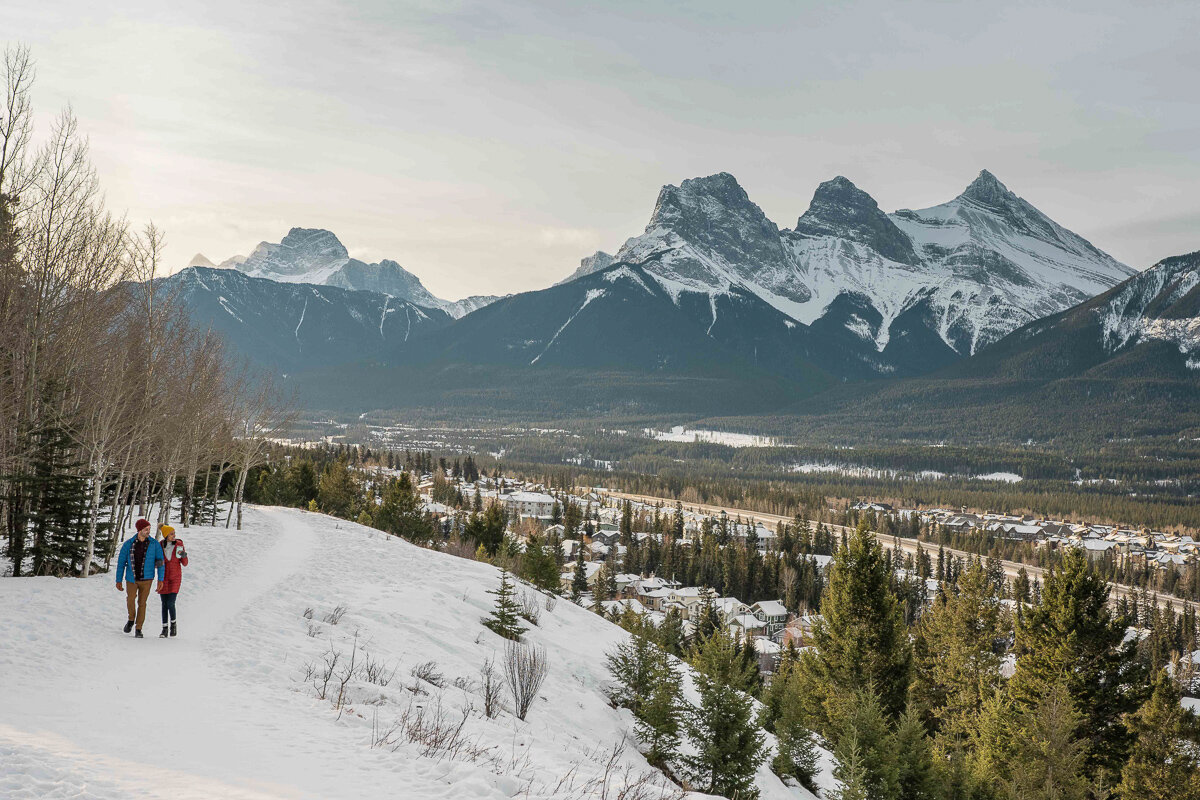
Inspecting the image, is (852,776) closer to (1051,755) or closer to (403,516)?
(1051,755)

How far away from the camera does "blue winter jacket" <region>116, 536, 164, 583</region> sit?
14523mm

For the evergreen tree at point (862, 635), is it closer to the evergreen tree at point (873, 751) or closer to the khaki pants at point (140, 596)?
the evergreen tree at point (873, 751)

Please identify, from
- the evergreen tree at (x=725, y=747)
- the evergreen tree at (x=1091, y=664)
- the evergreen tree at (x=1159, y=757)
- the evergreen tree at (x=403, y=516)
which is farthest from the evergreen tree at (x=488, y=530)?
the evergreen tree at (x=725, y=747)

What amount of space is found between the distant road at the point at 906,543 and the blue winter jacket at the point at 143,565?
6479 cm

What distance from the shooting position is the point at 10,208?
20422mm

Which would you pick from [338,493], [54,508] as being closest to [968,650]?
[54,508]

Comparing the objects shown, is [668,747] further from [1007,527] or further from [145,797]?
[1007,527]

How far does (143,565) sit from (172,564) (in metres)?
0.59

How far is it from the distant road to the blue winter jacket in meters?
64.8

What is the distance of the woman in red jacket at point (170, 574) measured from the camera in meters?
14.7

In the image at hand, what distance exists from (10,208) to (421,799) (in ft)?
69.3

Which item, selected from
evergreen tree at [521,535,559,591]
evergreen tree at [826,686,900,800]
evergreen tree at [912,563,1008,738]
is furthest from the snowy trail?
evergreen tree at [912,563,1008,738]

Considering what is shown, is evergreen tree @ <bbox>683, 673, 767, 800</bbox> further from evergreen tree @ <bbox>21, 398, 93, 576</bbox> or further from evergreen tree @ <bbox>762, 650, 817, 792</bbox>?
evergreen tree @ <bbox>21, 398, 93, 576</bbox>

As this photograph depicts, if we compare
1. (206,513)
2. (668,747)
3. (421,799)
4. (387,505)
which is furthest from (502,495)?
(421,799)
